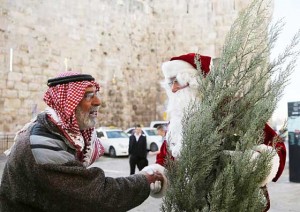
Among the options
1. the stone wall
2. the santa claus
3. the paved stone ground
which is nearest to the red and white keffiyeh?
the santa claus

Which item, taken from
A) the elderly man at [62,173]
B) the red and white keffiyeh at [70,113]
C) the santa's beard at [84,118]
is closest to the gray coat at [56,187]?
the elderly man at [62,173]

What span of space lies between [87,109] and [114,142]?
1283 cm

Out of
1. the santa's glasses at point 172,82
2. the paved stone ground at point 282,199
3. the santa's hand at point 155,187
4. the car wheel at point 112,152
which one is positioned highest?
the santa's glasses at point 172,82

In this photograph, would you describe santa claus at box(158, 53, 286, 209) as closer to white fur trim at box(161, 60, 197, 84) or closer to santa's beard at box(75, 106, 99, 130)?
white fur trim at box(161, 60, 197, 84)

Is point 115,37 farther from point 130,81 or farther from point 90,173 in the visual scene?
point 90,173

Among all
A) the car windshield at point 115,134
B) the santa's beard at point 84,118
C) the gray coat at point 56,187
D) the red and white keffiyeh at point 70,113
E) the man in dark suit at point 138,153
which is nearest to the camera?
the gray coat at point 56,187

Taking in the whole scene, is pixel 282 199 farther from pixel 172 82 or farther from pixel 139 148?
pixel 172 82

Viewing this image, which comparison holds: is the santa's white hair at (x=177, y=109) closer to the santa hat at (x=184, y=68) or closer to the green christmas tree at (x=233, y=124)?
the santa hat at (x=184, y=68)

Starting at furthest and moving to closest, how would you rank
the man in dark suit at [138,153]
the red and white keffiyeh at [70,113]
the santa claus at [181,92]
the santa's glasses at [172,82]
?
the man in dark suit at [138,153], the santa's glasses at [172,82], the santa claus at [181,92], the red and white keffiyeh at [70,113]

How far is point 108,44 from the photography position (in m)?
18.4

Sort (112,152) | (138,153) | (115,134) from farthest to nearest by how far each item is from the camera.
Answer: (115,134) < (112,152) < (138,153)

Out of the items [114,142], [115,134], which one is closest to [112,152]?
[114,142]

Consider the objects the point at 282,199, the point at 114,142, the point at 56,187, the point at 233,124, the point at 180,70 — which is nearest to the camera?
the point at 56,187

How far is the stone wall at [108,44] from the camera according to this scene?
47.9 ft
